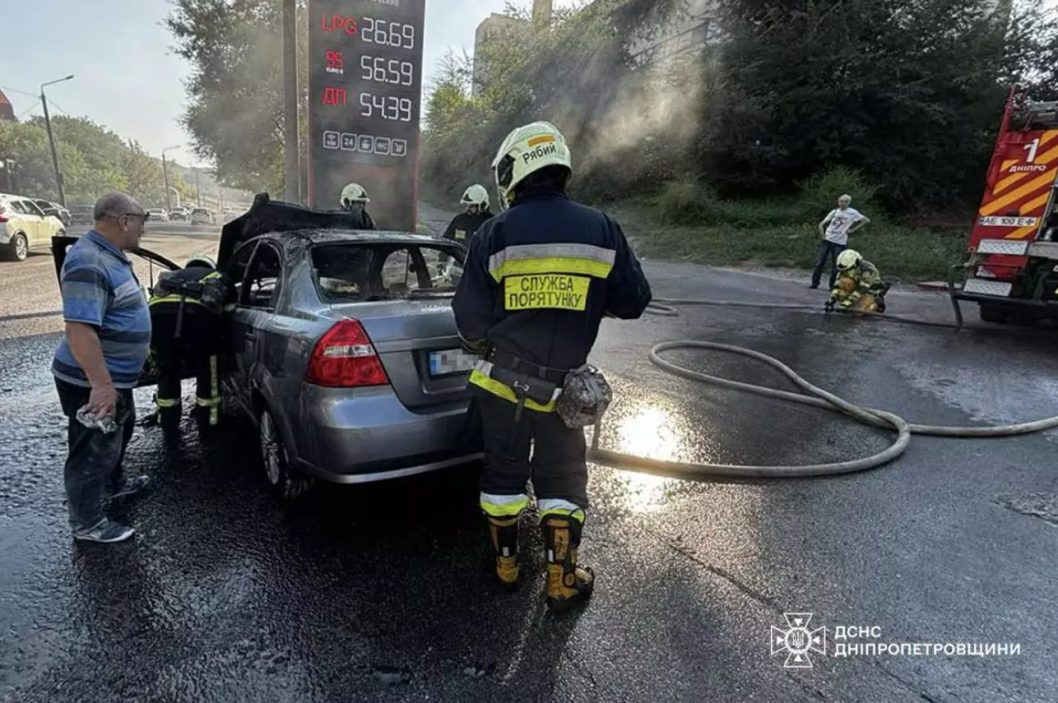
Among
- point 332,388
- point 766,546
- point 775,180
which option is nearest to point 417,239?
point 332,388

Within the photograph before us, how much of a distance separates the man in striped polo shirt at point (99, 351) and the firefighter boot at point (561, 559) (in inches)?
70.7

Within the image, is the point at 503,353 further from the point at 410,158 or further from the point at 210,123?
the point at 210,123

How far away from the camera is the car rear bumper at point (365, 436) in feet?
8.02

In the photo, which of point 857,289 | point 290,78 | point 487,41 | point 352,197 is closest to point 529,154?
point 352,197

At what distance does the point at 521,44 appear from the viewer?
26.1 metres

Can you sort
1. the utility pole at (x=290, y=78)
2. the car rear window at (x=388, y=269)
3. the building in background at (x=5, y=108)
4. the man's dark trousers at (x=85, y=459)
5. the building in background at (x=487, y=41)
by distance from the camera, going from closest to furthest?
the man's dark trousers at (x=85, y=459) < the car rear window at (x=388, y=269) < the utility pole at (x=290, y=78) < the building in background at (x=487, y=41) < the building in background at (x=5, y=108)

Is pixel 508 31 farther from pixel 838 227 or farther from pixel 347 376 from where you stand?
pixel 347 376

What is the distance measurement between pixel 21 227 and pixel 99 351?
47.2 feet

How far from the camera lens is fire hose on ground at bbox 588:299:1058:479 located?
3.33 meters

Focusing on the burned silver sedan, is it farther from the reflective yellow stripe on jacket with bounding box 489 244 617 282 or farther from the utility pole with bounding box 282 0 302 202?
the utility pole with bounding box 282 0 302 202

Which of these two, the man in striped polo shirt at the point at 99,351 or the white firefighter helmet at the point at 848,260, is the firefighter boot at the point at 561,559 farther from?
the white firefighter helmet at the point at 848,260

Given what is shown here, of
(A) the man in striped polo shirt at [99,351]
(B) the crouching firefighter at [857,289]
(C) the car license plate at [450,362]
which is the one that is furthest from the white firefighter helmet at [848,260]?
(A) the man in striped polo shirt at [99,351]

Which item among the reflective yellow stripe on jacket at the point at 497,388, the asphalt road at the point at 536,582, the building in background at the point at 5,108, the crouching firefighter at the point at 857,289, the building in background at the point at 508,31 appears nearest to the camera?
the asphalt road at the point at 536,582

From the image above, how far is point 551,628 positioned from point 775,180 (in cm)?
2071
